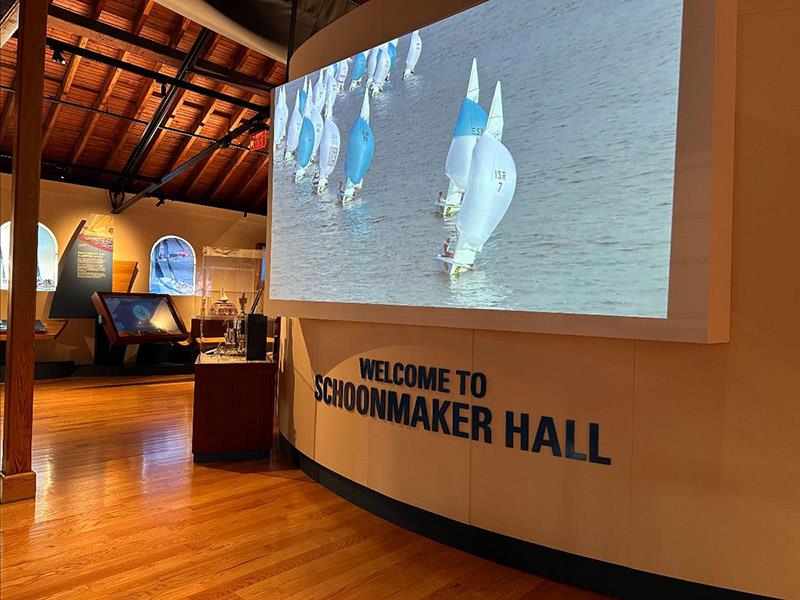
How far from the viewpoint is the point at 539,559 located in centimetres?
283

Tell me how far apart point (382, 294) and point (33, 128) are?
8.28ft

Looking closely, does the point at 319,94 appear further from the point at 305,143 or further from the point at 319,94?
the point at 305,143

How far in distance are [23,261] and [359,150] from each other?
2.25 meters

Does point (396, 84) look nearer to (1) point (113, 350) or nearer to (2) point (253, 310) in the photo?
(2) point (253, 310)

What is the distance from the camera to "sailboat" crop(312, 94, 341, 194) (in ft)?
13.0

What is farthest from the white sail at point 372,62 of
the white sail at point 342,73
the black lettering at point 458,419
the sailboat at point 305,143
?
the black lettering at point 458,419

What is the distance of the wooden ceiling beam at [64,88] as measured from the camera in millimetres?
8172

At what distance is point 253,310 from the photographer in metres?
6.27

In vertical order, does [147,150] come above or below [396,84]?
above

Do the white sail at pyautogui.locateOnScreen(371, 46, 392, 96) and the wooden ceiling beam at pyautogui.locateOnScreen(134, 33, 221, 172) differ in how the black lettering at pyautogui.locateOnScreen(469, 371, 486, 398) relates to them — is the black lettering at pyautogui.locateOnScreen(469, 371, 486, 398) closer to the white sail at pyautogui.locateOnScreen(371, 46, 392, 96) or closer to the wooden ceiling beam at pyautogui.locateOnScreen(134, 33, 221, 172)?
the white sail at pyautogui.locateOnScreen(371, 46, 392, 96)

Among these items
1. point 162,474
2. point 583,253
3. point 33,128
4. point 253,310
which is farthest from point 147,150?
point 583,253

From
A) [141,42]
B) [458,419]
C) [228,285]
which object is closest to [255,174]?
[141,42]

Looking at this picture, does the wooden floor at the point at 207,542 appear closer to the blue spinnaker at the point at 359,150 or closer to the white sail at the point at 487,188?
the white sail at the point at 487,188

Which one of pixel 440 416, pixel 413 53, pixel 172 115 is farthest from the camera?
pixel 172 115
